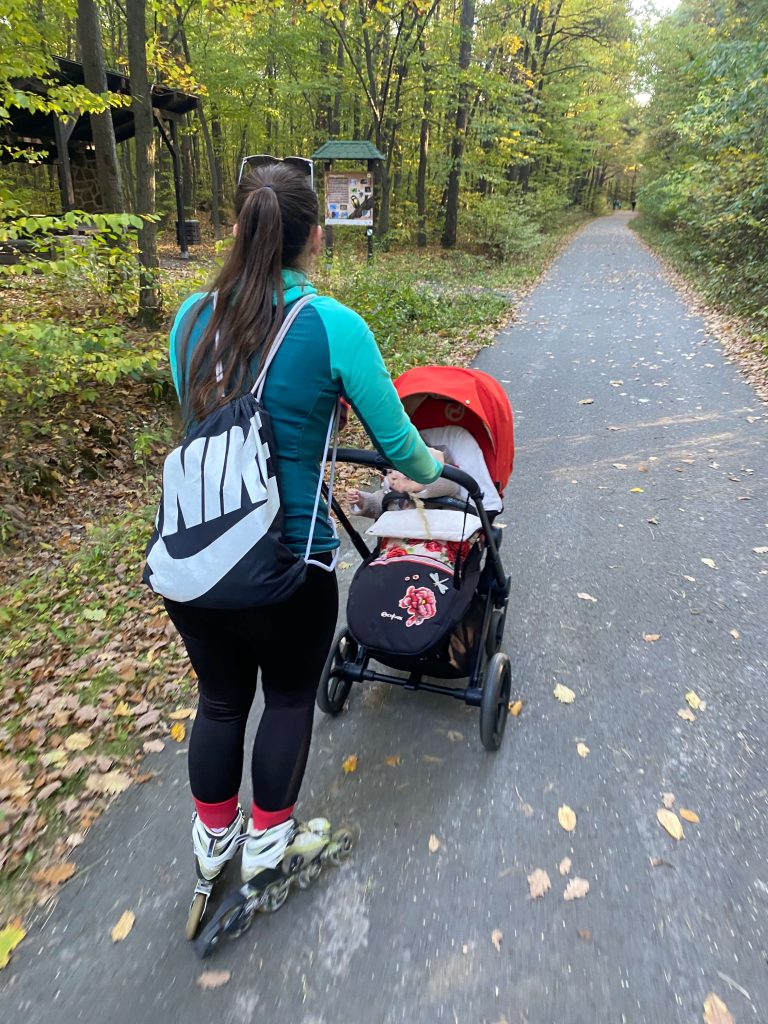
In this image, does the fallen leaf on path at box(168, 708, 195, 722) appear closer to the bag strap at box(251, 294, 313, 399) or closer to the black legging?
the black legging

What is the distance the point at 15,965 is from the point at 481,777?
1832mm

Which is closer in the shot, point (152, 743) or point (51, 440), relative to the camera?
point (152, 743)

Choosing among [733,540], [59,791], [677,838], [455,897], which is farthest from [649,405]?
[59,791]

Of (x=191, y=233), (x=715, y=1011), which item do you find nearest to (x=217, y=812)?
(x=715, y=1011)

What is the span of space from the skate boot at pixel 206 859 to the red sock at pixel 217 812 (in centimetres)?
2

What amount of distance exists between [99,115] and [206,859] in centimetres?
912

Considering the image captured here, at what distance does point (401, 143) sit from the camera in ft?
88.2

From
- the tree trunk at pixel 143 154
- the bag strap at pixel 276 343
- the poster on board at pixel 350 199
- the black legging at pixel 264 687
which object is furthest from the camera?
the poster on board at pixel 350 199

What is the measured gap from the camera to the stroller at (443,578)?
8.44 feet

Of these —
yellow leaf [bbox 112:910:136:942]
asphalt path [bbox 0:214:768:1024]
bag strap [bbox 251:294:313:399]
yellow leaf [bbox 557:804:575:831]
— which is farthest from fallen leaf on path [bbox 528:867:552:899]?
bag strap [bbox 251:294:313:399]

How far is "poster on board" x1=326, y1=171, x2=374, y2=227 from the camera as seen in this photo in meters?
13.6

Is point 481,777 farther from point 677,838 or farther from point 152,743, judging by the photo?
point 152,743

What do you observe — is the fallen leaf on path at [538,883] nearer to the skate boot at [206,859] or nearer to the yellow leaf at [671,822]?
the yellow leaf at [671,822]

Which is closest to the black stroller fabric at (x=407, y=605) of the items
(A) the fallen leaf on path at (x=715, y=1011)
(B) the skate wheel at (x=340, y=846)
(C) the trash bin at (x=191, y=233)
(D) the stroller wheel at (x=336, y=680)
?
(D) the stroller wheel at (x=336, y=680)
